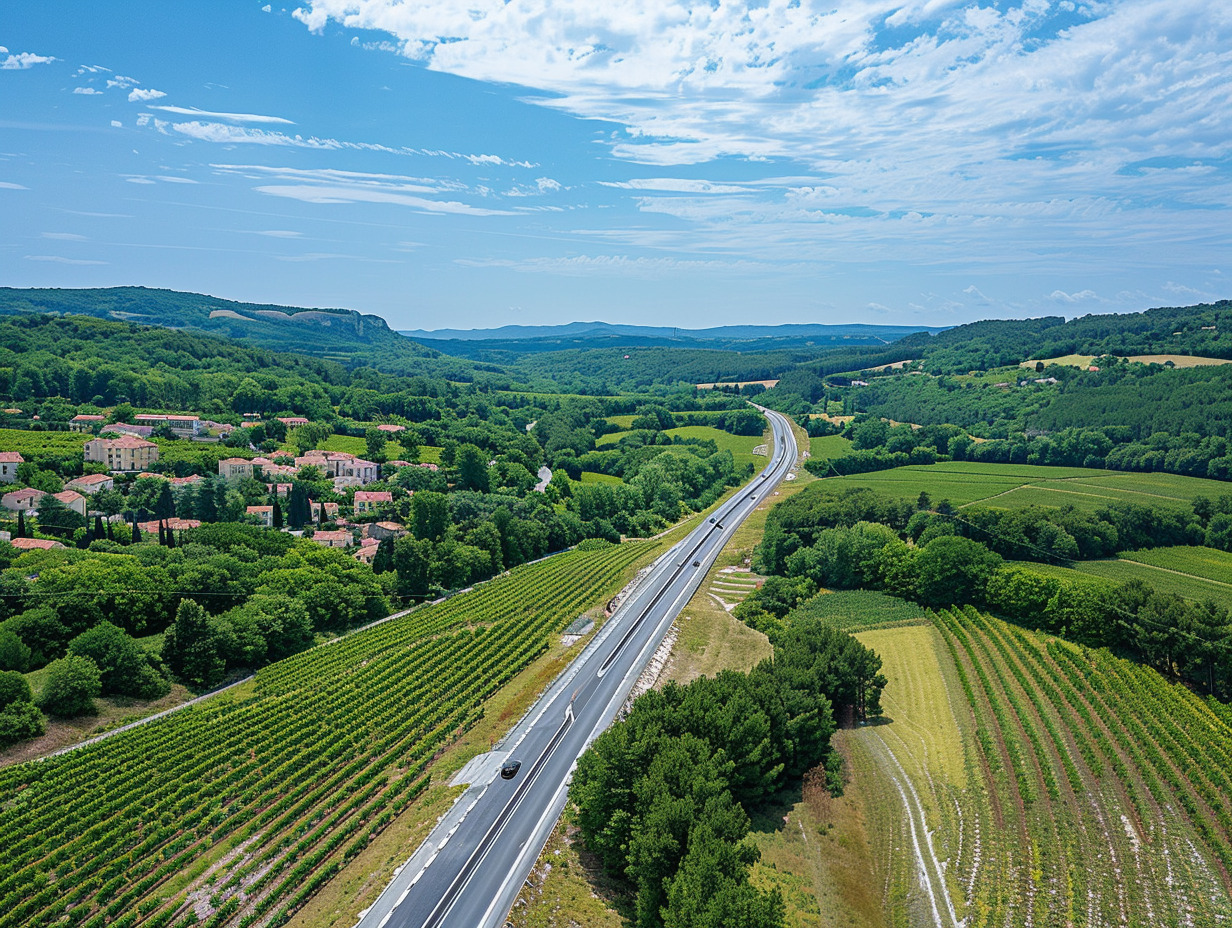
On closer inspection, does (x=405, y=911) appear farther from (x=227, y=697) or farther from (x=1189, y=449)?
(x=1189, y=449)

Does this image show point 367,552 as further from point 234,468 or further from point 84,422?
point 84,422

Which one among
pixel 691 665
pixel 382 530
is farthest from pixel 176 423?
pixel 691 665

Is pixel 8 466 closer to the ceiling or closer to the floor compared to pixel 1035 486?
closer to the ceiling

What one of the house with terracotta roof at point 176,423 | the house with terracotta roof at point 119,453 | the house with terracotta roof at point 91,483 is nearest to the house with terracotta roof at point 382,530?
the house with terracotta roof at point 91,483

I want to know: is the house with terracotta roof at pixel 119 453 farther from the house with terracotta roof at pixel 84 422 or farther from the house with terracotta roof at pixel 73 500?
the house with terracotta roof at pixel 84 422

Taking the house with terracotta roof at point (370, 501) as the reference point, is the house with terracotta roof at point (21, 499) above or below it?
above
